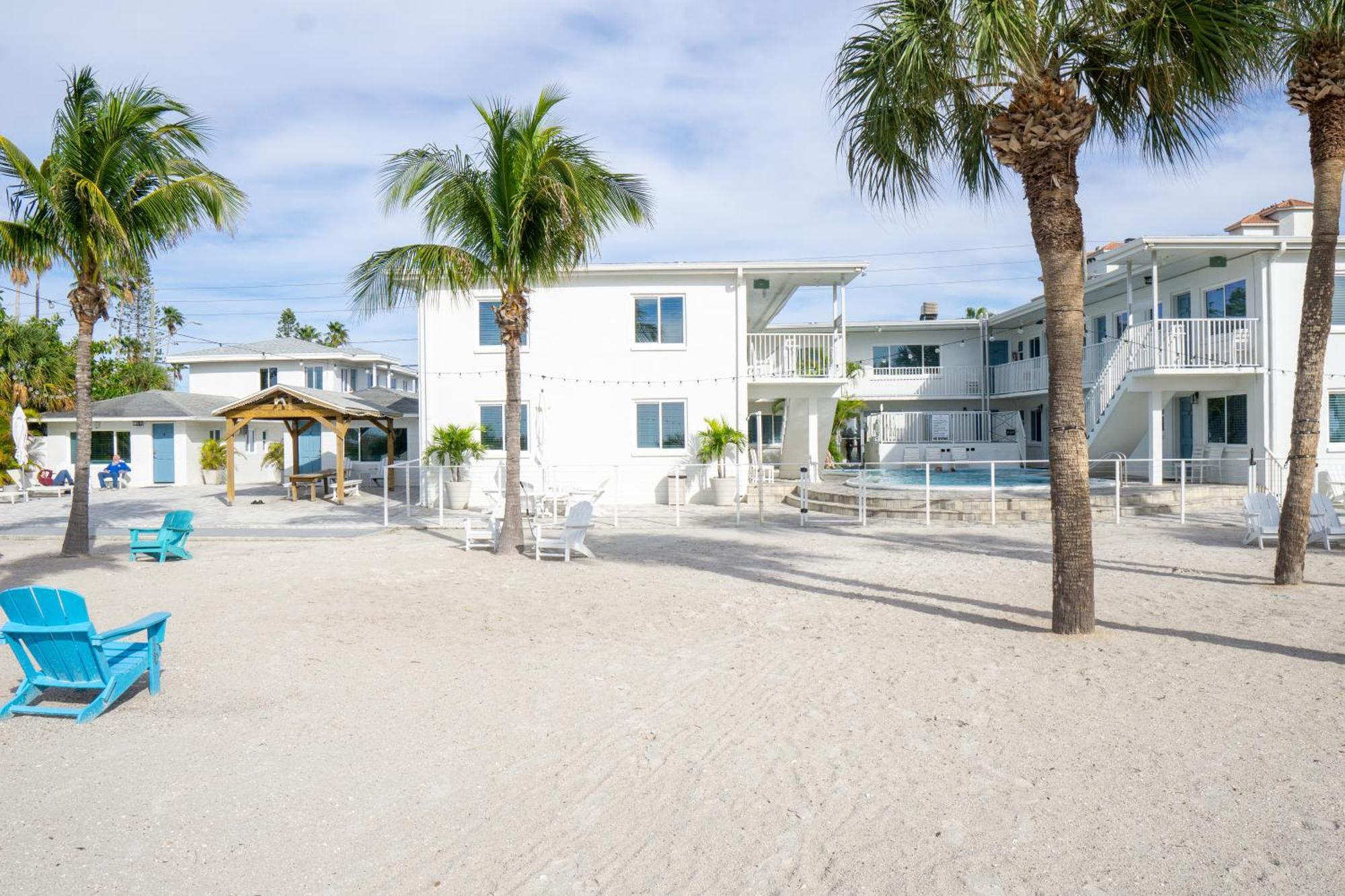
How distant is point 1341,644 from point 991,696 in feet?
11.5

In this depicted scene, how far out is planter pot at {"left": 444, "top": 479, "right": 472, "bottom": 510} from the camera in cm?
2153

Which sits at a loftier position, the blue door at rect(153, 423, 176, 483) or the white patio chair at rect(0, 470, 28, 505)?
the blue door at rect(153, 423, 176, 483)

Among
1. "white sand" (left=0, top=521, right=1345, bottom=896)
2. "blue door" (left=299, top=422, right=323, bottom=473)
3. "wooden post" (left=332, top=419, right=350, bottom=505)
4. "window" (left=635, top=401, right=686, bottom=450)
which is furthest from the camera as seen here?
"blue door" (left=299, top=422, right=323, bottom=473)

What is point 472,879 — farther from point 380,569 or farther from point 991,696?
point 380,569

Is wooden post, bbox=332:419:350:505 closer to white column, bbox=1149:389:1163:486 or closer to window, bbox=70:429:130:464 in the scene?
window, bbox=70:429:130:464

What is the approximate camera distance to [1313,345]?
33.0 feet

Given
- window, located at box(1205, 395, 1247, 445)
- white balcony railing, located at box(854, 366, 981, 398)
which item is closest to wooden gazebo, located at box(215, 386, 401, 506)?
white balcony railing, located at box(854, 366, 981, 398)

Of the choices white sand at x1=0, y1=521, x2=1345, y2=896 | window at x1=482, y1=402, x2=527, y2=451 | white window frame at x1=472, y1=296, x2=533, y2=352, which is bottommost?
white sand at x1=0, y1=521, x2=1345, y2=896

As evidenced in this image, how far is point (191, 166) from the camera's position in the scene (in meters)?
13.7

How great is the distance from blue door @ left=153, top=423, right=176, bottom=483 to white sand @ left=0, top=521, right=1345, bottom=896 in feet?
83.5

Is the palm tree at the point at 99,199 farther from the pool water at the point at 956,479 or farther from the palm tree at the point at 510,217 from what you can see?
the pool water at the point at 956,479

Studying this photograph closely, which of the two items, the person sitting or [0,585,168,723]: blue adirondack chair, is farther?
the person sitting

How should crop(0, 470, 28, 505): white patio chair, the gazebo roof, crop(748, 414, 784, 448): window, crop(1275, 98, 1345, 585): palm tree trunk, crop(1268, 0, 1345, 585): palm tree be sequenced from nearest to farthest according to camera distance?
crop(1268, 0, 1345, 585): palm tree → crop(1275, 98, 1345, 585): palm tree trunk → the gazebo roof → crop(0, 470, 28, 505): white patio chair → crop(748, 414, 784, 448): window

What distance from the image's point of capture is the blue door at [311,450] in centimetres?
3344
